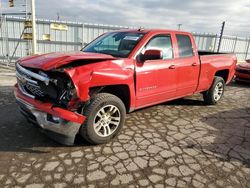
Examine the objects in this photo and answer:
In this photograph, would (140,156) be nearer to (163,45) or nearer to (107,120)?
(107,120)

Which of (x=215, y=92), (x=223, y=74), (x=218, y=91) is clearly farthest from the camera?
(x=223, y=74)

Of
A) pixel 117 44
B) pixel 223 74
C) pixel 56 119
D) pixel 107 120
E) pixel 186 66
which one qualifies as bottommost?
pixel 107 120

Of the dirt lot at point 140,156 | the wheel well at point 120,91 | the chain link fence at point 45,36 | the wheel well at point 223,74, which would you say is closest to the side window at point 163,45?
the wheel well at point 120,91

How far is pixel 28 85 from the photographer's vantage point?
361 cm

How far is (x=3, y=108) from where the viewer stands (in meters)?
5.27

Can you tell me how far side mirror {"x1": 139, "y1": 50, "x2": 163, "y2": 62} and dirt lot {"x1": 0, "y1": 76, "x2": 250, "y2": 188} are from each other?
1341 mm

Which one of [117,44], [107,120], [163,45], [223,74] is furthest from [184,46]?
[107,120]

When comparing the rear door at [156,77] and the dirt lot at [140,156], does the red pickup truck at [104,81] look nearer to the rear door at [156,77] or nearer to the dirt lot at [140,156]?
the rear door at [156,77]

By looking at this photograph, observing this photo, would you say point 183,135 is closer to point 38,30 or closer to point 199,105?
point 199,105

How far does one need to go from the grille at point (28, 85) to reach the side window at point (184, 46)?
305 centimetres

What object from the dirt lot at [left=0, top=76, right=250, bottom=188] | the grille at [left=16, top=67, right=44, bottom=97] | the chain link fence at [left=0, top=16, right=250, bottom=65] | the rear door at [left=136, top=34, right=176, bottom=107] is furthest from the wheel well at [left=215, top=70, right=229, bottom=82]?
the chain link fence at [left=0, top=16, right=250, bottom=65]

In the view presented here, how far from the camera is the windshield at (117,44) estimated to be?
170 inches

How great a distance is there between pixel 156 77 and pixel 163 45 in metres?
0.77

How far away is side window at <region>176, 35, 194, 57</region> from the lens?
5.11 metres
